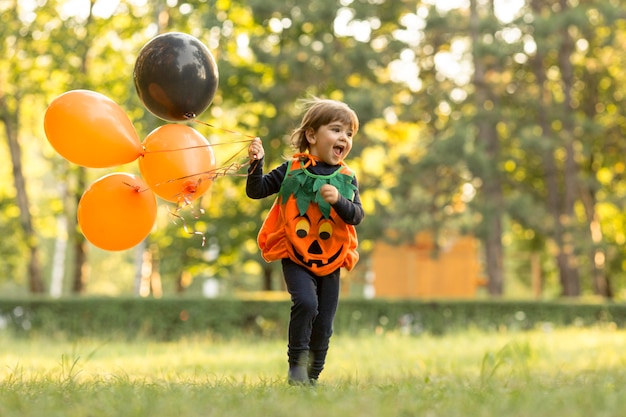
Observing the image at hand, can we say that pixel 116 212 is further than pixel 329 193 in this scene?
Yes

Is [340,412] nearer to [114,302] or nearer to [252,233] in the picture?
[114,302]

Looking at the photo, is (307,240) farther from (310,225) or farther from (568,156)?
(568,156)

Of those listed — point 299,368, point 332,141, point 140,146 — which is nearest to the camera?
point 299,368

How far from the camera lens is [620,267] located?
27.2m

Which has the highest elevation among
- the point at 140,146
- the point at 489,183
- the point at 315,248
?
the point at 489,183

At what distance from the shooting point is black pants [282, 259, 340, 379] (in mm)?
4582

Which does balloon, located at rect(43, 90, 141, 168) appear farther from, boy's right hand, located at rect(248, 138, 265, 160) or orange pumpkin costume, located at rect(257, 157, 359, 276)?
orange pumpkin costume, located at rect(257, 157, 359, 276)

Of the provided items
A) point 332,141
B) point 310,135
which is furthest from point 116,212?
point 332,141

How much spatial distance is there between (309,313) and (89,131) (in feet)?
5.17

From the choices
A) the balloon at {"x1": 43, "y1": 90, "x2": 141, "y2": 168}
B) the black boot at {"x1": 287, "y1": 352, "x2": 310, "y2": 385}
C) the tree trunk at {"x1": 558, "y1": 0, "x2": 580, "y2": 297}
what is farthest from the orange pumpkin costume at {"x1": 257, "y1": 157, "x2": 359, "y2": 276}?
the tree trunk at {"x1": 558, "y1": 0, "x2": 580, "y2": 297}

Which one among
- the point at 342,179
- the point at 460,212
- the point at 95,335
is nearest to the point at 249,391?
the point at 342,179

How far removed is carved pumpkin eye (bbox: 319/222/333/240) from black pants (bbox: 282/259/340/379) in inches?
8.1

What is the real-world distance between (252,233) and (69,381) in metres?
12.6

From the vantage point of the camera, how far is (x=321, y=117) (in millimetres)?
4781
